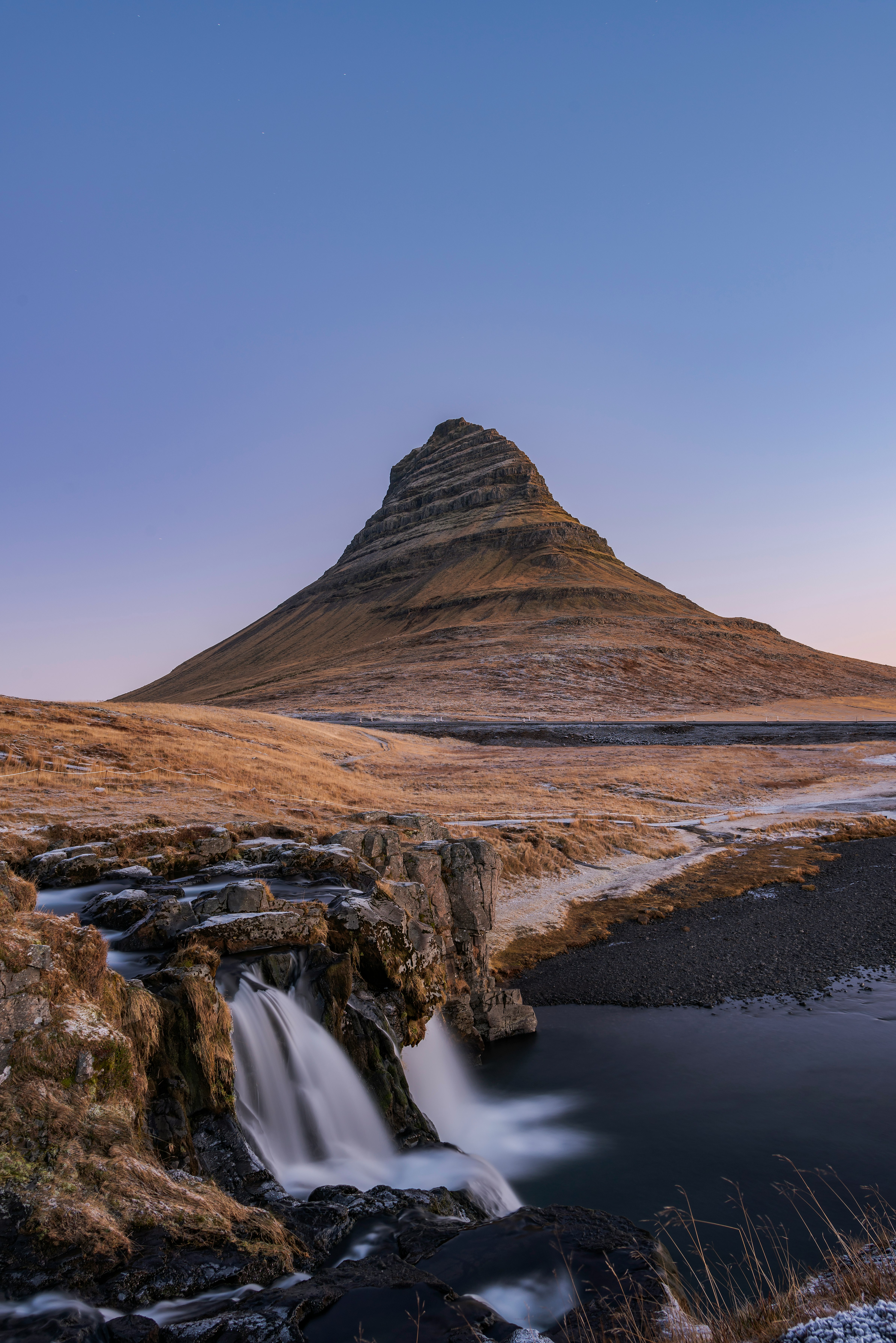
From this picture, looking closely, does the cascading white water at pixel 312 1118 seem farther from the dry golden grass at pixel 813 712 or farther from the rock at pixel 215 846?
the dry golden grass at pixel 813 712

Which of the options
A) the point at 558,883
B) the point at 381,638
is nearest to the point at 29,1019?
the point at 558,883

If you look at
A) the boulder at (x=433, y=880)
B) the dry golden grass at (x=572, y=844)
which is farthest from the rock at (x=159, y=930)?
the dry golden grass at (x=572, y=844)

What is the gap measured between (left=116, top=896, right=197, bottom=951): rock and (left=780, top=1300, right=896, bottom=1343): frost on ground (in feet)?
29.4

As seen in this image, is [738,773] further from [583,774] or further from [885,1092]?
[885,1092]

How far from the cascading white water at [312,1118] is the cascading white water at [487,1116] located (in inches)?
36.7

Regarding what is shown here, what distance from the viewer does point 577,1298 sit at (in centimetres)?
634

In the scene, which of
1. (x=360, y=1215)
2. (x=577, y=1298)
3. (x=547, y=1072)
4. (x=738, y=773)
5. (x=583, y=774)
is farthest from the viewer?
(x=738, y=773)

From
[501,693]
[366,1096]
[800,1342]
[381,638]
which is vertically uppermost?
[381,638]

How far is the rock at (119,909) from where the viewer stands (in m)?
11.7

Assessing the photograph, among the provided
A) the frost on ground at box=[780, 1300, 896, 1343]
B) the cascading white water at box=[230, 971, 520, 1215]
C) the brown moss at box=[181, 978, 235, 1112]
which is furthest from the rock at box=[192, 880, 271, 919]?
the frost on ground at box=[780, 1300, 896, 1343]

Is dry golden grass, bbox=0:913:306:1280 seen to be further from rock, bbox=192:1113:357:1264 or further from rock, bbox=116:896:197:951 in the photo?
rock, bbox=116:896:197:951

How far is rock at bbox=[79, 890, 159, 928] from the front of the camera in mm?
11727

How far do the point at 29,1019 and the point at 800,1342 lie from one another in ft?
22.8

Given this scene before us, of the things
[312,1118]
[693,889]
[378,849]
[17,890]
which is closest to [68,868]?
[17,890]
